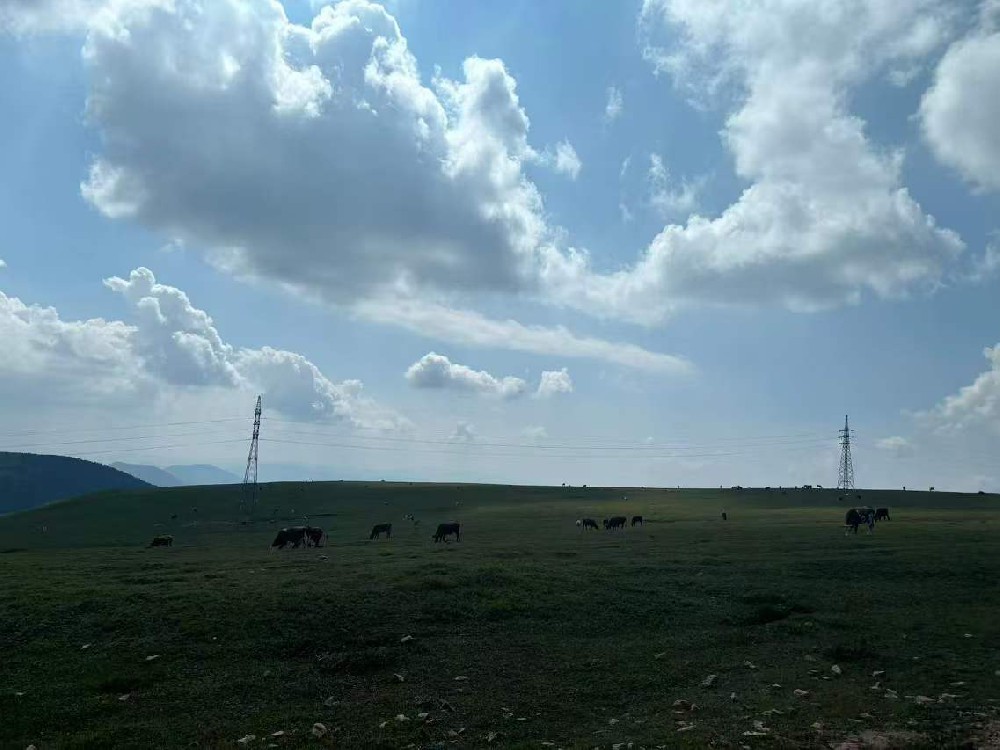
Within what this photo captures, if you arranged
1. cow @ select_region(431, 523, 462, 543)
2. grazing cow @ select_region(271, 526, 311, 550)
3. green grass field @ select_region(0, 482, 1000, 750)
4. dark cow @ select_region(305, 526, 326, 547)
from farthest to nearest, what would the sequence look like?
cow @ select_region(431, 523, 462, 543)
dark cow @ select_region(305, 526, 326, 547)
grazing cow @ select_region(271, 526, 311, 550)
green grass field @ select_region(0, 482, 1000, 750)

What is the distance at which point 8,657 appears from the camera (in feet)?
68.3

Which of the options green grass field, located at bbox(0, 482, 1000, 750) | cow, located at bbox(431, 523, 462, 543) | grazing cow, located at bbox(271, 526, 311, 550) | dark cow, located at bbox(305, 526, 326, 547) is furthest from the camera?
cow, located at bbox(431, 523, 462, 543)

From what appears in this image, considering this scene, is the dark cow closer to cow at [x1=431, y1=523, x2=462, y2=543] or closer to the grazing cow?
the grazing cow

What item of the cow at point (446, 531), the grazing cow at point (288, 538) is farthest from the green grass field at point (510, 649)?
the cow at point (446, 531)

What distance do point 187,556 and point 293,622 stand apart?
28.1 metres

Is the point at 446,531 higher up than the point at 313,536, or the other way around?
the point at 446,531

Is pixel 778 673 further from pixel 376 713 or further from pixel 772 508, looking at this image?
pixel 772 508

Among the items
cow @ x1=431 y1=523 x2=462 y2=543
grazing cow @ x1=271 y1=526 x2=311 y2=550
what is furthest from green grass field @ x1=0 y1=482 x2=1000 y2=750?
cow @ x1=431 y1=523 x2=462 y2=543

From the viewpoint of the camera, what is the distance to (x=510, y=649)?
2247 centimetres

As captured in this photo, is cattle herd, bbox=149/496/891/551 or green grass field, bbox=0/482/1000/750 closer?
green grass field, bbox=0/482/1000/750

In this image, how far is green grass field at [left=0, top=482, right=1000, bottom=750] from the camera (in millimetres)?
16156

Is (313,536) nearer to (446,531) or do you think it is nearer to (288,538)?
(288,538)

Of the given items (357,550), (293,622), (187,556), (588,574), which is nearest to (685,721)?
(293,622)

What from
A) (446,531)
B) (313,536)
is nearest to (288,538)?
(313,536)
